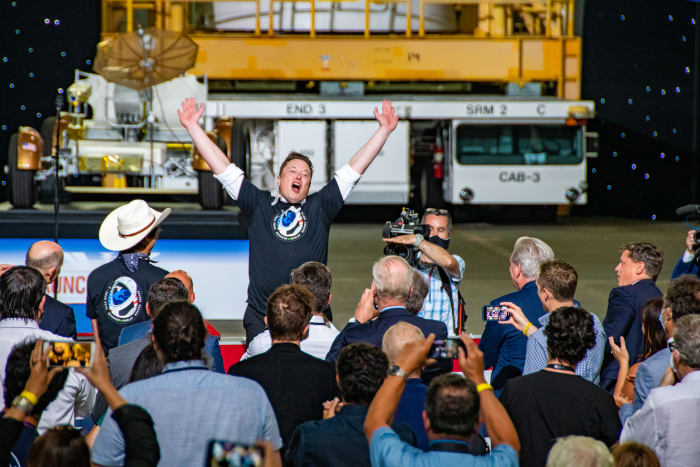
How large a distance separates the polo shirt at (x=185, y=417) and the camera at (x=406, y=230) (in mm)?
2783

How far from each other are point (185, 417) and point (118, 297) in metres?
2.30

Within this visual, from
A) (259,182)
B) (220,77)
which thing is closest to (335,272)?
(259,182)

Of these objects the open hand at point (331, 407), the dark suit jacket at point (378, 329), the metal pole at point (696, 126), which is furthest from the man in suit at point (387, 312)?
the metal pole at point (696, 126)

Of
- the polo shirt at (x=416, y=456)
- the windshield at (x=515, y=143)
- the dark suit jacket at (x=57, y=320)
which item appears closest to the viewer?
the polo shirt at (x=416, y=456)

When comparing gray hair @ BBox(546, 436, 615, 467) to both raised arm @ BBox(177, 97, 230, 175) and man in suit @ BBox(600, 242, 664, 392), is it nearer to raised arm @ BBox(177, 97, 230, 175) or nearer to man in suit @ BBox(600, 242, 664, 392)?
man in suit @ BBox(600, 242, 664, 392)

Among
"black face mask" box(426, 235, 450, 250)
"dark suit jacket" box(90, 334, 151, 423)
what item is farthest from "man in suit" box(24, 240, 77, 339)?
"black face mask" box(426, 235, 450, 250)

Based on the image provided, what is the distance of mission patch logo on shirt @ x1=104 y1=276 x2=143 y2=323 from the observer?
515cm

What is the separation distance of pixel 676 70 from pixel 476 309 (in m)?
15.3

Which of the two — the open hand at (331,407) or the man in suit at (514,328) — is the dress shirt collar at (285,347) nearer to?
the open hand at (331,407)

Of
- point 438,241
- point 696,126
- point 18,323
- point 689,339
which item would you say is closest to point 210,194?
point 438,241

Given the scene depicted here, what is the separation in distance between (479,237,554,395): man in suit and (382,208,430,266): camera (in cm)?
86

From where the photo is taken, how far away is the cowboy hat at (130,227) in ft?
18.0

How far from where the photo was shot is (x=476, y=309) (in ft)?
33.2

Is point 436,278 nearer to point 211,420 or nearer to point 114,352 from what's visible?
point 114,352
